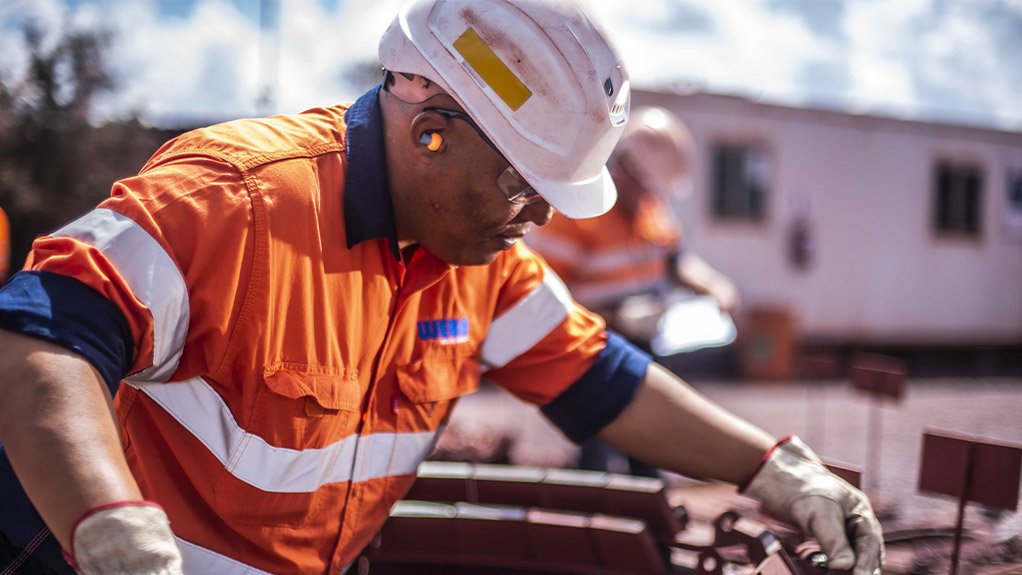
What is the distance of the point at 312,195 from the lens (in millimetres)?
1566

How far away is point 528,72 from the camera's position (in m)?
1.61

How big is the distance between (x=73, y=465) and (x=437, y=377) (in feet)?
2.84

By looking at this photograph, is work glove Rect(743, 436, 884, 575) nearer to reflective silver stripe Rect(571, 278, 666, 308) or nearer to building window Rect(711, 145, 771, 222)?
reflective silver stripe Rect(571, 278, 666, 308)

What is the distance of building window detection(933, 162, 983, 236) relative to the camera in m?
15.0

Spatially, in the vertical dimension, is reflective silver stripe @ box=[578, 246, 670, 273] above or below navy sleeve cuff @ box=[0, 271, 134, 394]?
below

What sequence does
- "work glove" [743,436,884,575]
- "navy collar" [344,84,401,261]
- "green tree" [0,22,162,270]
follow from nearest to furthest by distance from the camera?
1. "navy collar" [344,84,401,261]
2. "work glove" [743,436,884,575]
3. "green tree" [0,22,162,270]

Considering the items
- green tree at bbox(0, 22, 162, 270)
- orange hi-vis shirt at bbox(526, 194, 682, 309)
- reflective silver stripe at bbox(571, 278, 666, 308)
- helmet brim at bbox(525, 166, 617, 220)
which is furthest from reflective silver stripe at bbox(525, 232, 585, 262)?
green tree at bbox(0, 22, 162, 270)

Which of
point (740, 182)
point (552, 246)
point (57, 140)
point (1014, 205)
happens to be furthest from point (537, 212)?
point (1014, 205)

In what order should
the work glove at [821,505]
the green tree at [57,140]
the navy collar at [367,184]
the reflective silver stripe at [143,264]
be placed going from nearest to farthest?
the reflective silver stripe at [143,264] → the navy collar at [367,184] → the work glove at [821,505] → the green tree at [57,140]

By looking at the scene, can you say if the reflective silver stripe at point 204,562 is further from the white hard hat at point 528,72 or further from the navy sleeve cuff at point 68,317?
the white hard hat at point 528,72

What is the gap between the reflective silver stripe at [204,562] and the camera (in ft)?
5.19

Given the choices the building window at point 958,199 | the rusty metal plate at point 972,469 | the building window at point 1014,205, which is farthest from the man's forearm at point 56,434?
the building window at point 1014,205

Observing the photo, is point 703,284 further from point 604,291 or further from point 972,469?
point 972,469

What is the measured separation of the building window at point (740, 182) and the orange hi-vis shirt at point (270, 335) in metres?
11.4
